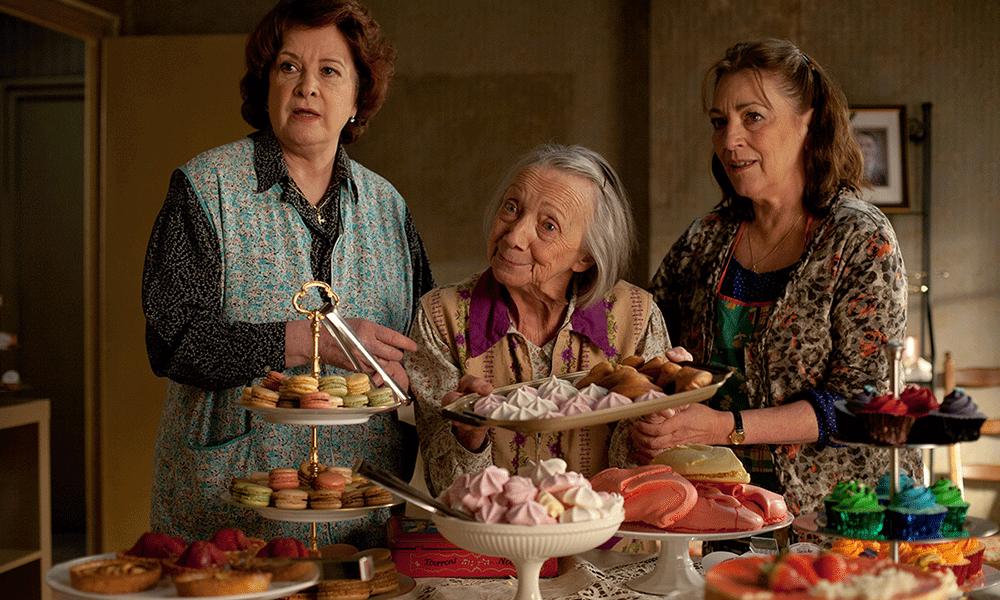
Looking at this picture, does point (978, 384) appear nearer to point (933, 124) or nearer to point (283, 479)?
point (933, 124)

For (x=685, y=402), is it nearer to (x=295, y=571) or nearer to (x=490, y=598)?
(x=490, y=598)

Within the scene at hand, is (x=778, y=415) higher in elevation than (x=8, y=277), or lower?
lower

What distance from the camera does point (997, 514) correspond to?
5.85 m

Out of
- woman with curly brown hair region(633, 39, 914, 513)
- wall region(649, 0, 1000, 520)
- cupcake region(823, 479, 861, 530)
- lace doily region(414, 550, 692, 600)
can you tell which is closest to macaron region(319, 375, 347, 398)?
lace doily region(414, 550, 692, 600)

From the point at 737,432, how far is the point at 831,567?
32.6 inches

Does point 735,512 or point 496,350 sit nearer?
A: point 735,512

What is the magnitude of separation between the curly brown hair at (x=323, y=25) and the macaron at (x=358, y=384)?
0.76 metres

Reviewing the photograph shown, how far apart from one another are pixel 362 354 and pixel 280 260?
1.40 ft

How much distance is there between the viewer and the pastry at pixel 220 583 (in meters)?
1.32

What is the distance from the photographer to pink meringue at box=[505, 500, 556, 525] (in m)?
1.46

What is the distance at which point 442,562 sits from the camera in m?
1.80

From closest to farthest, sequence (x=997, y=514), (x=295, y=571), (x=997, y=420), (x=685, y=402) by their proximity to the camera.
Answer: (x=295, y=571) → (x=685, y=402) → (x=997, y=420) → (x=997, y=514)

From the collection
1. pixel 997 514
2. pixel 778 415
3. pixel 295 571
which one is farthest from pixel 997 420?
pixel 295 571

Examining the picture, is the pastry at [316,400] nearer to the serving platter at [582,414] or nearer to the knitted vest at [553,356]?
the serving platter at [582,414]
